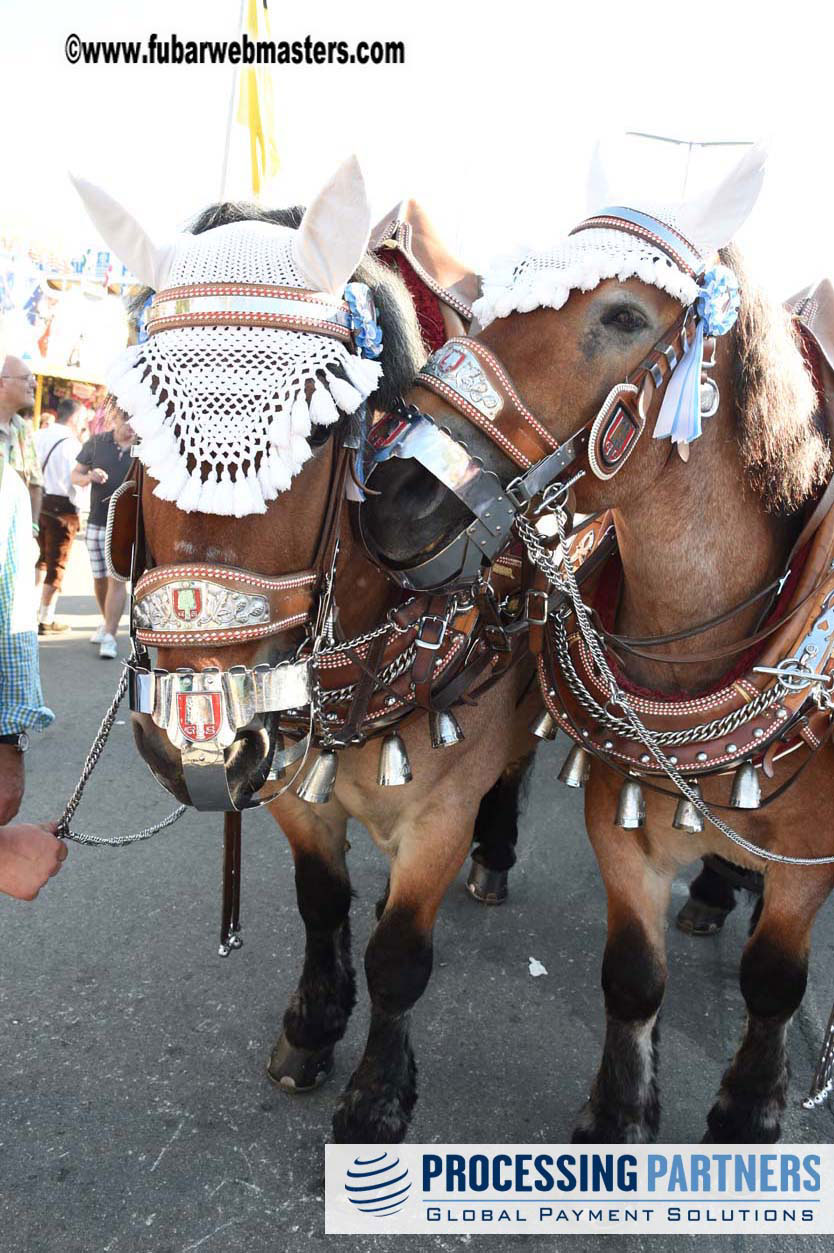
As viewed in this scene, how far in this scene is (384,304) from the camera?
1.57 m

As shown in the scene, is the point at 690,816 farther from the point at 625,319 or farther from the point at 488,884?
the point at 488,884

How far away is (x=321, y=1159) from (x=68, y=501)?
598 cm

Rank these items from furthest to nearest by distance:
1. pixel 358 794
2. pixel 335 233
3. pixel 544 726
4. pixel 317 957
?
pixel 317 957 → pixel 544 726 → pixel 358 794 → pixel 335 233

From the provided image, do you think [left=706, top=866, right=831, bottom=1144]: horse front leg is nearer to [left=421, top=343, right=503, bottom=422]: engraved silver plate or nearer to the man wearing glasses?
[left=421, top=343, right=503, bottom=422]: engraved silver plate

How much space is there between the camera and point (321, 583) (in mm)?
1439

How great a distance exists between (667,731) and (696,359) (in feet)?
2.37

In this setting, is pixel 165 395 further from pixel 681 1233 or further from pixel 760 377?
pixel 681 1233

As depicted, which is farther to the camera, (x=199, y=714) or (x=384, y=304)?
(x=384, y=304)

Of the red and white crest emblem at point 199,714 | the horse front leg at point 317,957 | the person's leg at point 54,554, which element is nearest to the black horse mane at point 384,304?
the red and white crest emblem at point 199,714

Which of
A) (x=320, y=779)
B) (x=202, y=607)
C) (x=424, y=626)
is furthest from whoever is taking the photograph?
(x=320, y=779)

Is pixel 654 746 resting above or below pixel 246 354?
below

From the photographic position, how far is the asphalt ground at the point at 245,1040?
6.06 ft

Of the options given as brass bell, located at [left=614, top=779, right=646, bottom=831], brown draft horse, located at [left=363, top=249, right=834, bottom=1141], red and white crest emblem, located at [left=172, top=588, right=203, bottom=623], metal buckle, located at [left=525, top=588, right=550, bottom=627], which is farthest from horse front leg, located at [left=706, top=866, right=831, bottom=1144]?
red and white crest emblem, located at [left=172, top=588, right=203, bottom=623]

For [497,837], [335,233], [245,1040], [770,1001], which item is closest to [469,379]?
[335,233]
